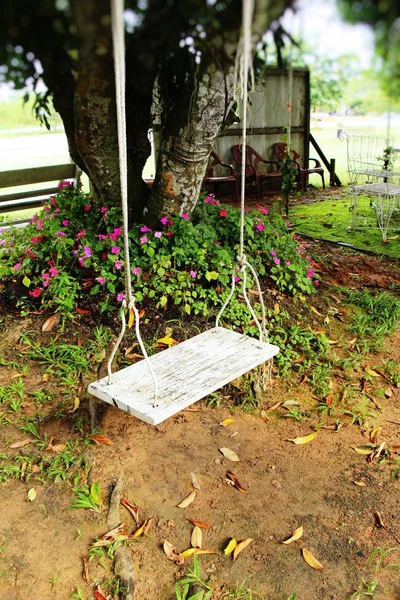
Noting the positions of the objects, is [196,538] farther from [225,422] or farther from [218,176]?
[218,176]

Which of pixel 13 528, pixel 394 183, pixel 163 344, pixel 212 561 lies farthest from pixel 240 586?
pixel 394 183

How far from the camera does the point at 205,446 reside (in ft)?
8.88

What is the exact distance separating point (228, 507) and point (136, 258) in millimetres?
1627

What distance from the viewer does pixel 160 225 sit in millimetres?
3457

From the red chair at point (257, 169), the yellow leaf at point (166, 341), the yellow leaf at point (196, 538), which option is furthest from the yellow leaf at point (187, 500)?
the red chair at point (257, 169)

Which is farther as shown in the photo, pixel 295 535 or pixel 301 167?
pixel 301 167

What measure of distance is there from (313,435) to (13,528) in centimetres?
153

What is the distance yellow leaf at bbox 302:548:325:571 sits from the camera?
206 cm

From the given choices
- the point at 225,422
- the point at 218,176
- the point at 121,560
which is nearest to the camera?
the point at 121,560

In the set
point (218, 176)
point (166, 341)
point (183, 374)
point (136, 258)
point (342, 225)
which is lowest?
point (166, 341)

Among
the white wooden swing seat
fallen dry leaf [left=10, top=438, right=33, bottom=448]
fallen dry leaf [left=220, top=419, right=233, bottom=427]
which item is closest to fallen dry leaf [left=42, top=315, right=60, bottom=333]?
fallen dry leaf [left=10, top=438, right=33, bottom=448]

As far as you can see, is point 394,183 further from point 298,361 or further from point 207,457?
point 207,457

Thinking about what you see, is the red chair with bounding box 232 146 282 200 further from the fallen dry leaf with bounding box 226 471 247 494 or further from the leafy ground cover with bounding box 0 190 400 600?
the fallen dry leaf with bounding box 226 471 247 494

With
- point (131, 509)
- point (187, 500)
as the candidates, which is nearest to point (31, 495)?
point (131, 509)
